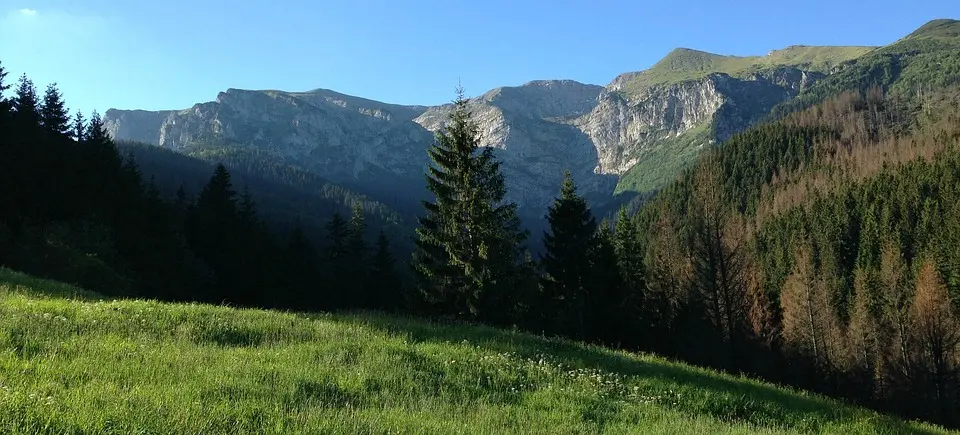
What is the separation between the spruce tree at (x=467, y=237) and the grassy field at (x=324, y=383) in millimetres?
13434

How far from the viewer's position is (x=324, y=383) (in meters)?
8.09

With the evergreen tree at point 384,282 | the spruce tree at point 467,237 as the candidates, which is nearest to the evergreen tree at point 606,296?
the spruce tree at point 467,237

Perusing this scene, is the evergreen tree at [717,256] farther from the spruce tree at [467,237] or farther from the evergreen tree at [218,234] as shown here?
the evergreen tree at [218,234]

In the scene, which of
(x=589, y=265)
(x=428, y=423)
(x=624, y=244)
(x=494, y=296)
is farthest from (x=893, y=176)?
(x=428, y=423)

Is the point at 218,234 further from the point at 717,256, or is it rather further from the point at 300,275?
the point at 717,256

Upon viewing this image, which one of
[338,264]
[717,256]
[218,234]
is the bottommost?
[338,264]

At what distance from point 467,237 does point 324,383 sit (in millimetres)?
20375

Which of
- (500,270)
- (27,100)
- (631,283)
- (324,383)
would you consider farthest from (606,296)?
(27,100)

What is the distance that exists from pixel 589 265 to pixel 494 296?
13388 mm

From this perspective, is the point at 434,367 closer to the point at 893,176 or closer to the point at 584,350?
the point at 584,350

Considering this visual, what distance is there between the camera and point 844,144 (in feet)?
605

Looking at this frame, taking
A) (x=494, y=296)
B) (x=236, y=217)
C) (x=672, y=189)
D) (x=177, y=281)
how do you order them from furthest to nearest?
(x=672, y=189) < (x=236, y=217) < (x=177, y=281) < (x=494, y=296)

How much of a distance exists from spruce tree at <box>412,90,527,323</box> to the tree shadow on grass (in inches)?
450

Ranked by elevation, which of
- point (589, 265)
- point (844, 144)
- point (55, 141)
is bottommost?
point (589, 265)
